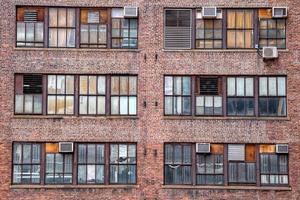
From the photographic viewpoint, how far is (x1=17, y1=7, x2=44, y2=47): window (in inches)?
1342

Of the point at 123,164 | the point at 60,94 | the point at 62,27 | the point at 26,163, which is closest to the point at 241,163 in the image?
the point at 123,164

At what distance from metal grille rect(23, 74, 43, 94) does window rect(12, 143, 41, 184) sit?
8.21 ft

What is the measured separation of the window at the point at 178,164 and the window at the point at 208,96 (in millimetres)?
1966

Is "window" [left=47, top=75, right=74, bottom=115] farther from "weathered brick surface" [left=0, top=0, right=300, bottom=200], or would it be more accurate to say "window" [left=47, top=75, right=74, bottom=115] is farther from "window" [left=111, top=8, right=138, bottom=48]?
"window" [left=111, top=8, right=138, bottom=48]

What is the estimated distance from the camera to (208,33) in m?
34.3

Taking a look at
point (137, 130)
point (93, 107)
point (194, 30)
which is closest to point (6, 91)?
point (93, 107)

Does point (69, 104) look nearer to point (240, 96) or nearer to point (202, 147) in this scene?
point (202, 147)

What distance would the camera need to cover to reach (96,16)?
34.3m

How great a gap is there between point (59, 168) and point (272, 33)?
39.1 feet

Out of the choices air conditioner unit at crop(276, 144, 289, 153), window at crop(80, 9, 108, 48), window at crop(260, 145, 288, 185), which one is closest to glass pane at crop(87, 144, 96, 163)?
window at crop(80, 9, 108, 48)

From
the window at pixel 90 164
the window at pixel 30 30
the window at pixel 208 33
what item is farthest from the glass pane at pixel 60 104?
the window at pixel 208 33

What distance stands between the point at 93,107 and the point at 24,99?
3.27 meters

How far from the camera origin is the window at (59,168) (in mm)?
33344

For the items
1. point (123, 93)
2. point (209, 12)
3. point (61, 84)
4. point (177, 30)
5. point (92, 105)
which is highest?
point (209, 12)
